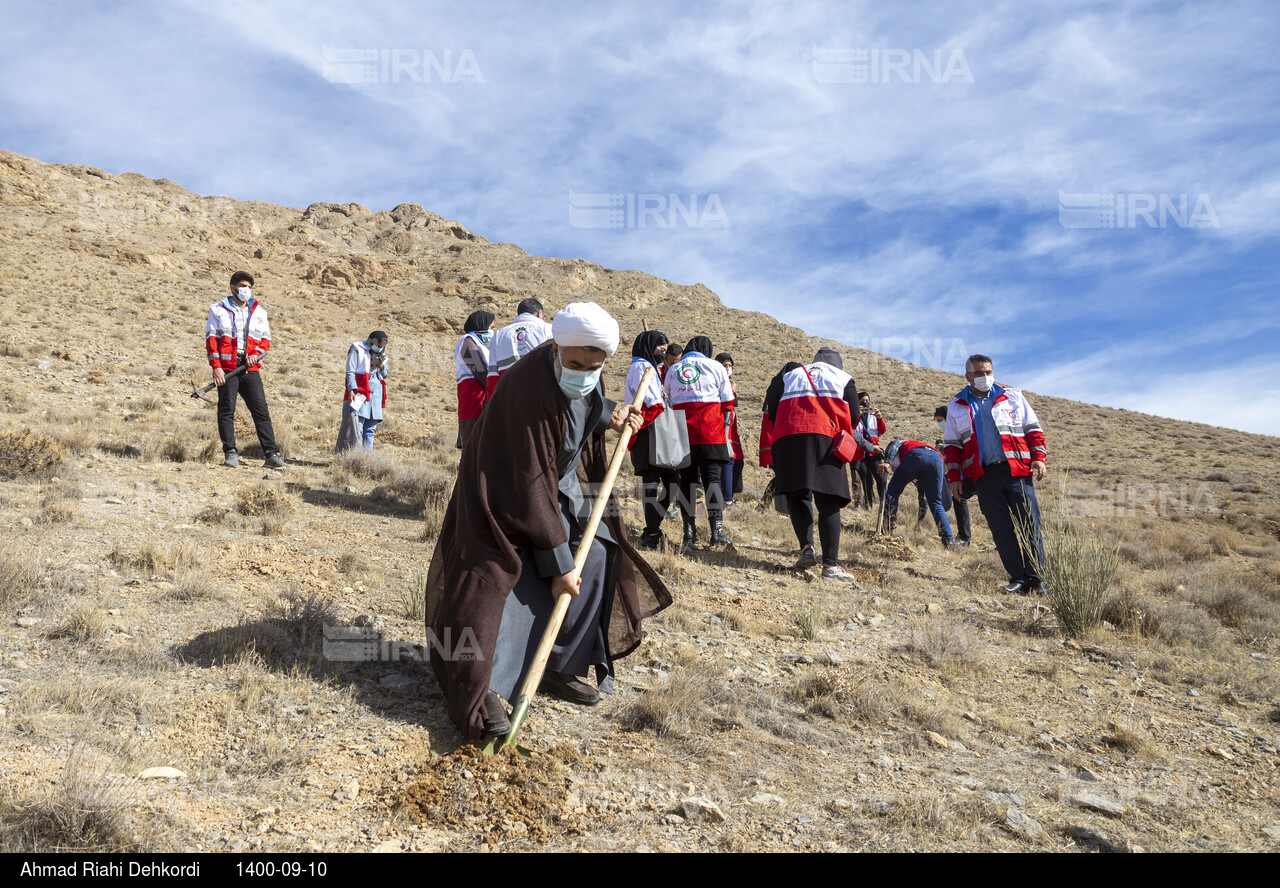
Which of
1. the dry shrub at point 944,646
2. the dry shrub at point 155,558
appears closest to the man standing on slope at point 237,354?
the dry shrub at point 155,558

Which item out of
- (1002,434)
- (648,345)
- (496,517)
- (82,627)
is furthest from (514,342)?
(1002,434)

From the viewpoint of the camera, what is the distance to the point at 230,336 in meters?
8.03

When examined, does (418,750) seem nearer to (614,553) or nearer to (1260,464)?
(614,553)

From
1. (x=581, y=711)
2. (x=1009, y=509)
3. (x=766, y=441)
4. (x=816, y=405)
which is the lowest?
(x=581, y=711)

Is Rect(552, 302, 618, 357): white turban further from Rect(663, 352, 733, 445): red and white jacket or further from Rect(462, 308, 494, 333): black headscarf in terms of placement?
Rect(663, 352, 733, 445): red and white jacket

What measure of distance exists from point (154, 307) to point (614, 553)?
28.2 metres

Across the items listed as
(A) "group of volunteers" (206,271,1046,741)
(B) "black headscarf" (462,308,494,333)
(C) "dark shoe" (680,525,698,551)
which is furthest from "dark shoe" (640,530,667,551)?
(B) "black headscarf" (462,308,494,333)

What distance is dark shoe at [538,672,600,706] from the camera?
12.1ft

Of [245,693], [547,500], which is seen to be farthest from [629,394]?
[245,693]

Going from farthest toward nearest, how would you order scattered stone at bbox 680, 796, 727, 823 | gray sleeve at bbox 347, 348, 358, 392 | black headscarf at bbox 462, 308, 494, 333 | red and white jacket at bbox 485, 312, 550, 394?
gray sleeve at bbox 347, 348, 358, 392 < black headscarf at bbox 462, 308, 494, 333 < red and white jacket at bbox 485, 312, 550, 394 < scattered stone at bbox 680, 796, 727, 823

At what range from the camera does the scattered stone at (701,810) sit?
8.91ft

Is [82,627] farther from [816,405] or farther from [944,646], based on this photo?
[816,405]

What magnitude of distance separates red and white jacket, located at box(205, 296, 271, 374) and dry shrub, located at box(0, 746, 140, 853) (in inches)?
255

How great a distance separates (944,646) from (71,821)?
4434mm
